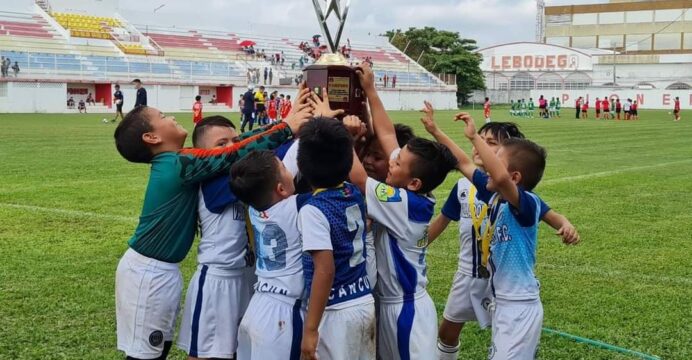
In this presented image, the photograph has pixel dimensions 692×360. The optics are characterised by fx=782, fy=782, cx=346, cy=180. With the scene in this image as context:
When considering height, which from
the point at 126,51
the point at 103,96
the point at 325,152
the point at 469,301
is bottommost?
the point at 469,301

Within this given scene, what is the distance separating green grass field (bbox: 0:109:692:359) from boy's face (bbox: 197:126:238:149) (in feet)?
5.31

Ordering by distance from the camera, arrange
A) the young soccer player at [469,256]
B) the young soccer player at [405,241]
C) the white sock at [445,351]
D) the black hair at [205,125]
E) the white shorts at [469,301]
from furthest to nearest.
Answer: the white sock at [445,351] → the white shorts at [469,301] → the young soccer player at [469,256] → the black hair at [205,125] → the young soccer player at [405,241]

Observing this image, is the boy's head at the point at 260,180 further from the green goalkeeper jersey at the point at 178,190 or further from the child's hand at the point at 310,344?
the child's hand at the point at 310,344

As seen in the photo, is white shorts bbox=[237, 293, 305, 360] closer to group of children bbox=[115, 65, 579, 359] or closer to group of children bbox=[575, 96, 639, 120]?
group of children bbox=[115, 65, 579, 359]

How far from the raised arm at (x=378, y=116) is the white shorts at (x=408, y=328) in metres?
0.73

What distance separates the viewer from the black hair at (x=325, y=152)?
311cm

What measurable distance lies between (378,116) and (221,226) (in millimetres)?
919

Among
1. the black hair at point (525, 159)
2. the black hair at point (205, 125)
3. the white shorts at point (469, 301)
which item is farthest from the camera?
the white shorts at point (469, 301)

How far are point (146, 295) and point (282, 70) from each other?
5192 centimetres

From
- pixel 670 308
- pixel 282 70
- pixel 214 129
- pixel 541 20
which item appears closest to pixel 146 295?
pixel 214 129

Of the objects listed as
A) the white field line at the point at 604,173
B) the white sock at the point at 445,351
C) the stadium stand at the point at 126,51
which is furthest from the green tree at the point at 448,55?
the white sock at the point at 445,351

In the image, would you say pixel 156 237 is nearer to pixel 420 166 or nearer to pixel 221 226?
pixel 221 226

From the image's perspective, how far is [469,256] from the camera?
448cm

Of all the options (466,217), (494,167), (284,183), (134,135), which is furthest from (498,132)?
(134,135)
